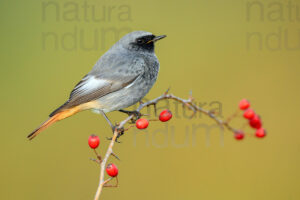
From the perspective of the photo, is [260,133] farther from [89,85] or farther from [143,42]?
[143,42]

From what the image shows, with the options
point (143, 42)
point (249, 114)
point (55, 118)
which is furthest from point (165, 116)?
point (143, 42)

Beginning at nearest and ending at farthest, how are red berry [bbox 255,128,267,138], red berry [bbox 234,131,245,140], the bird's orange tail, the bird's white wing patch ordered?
red berry [bbox 234,131,245,140] < red berry [bbox 255,128,267,138] < the bird's orange tail < the bird's white wing patch

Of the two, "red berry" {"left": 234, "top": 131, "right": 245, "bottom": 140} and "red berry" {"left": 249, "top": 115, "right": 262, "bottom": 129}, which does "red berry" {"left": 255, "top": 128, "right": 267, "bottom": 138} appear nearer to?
"red berry" {"left": 249, "top": 115, "right": 262, "bottom": 129}

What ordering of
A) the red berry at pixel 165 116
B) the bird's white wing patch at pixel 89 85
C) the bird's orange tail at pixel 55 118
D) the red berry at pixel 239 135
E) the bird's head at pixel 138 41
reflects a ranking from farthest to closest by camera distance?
the bird's head at pixel 138 41 < the bird's white wing patch at pixel 89 85 < the bird's orange tail at pixel 55 118 < the red berry at pixel 165 116 < the red berry at pixel 239 135

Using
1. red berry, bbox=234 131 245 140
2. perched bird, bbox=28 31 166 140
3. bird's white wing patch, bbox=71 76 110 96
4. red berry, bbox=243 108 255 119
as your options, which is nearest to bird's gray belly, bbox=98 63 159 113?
perched bird, bbox=28 31 166 140

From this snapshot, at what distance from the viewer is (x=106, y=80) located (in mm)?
3410

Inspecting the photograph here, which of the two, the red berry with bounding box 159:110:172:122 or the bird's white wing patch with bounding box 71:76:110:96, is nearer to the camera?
the red berry with bounding box 159:110:172:122

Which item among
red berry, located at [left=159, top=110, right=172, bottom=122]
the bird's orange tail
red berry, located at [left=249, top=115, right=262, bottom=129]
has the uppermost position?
red berry, located at [left=249, top=115, right=262, bottom=129]

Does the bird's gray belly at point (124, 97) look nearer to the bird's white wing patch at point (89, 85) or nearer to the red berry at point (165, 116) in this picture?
the bird's white wing patch at point (89, 85)

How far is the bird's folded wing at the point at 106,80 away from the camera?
3.33 meters

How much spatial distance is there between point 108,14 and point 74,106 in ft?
8.41

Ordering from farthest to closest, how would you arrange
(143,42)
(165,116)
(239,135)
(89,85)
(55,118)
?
1. (143,42)
2. (89,85)
3. (55,118)
4. (165,116)
5. (239,135)

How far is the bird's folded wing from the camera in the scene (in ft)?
10.9

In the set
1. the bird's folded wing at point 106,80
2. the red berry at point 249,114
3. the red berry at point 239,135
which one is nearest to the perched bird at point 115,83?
the bird's folded wing at point 106,80
